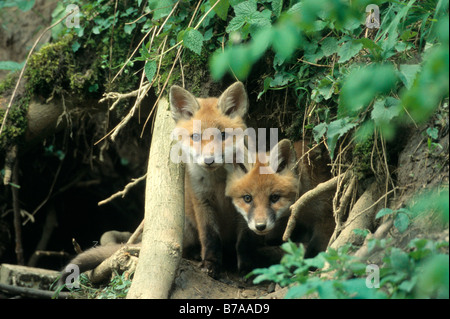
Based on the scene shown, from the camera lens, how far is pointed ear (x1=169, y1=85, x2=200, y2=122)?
438cm

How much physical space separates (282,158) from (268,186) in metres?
0.28

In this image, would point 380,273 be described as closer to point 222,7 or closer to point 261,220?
point 261,220

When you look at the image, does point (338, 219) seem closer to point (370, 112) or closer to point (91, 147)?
point (370, 112)

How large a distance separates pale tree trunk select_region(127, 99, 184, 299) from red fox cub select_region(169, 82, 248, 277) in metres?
0.18

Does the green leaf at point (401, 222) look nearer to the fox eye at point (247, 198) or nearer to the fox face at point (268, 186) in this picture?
the fox face at point (268, 186)

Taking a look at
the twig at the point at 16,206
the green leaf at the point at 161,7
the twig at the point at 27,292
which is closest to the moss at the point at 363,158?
the green leaf at the point at 161,7

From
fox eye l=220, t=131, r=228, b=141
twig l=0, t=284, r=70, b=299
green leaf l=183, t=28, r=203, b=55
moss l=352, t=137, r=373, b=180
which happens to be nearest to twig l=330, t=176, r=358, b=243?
moss l=352, t=137, r=373, b=180

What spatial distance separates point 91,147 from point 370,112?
3817 mm

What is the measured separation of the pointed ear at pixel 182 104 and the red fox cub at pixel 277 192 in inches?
23.6

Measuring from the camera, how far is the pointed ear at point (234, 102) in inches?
173

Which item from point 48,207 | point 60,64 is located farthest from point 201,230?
point 48,207

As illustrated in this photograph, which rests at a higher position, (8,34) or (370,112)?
(8,34)

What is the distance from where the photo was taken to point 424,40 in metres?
3.59

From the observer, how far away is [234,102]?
449 cm
